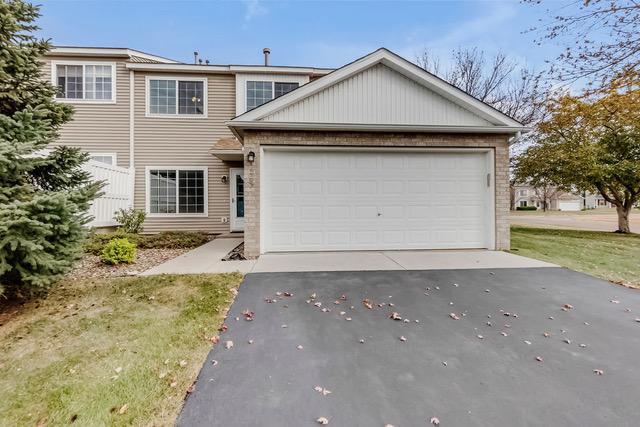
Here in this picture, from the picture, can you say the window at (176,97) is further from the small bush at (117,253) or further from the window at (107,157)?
the small bush at (117,253)

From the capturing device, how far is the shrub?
31.1 ft

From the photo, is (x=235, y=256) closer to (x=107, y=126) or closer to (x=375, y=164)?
(x=375, y=164)

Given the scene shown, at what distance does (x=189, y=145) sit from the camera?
1099cm

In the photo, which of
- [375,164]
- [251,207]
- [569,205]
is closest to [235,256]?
[251,207]

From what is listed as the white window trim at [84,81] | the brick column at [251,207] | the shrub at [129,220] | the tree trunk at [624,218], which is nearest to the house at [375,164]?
the brick column at [251,207]

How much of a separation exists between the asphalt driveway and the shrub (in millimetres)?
7179

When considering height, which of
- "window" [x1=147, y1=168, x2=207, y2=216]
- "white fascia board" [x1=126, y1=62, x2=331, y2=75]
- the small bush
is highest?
"white fascia board" [x1=126, y1=62, x2=331, y2=75]

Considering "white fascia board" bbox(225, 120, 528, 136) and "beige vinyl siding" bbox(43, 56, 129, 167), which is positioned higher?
"beige vinyl siding" bbox(43, 56, 129, 167)

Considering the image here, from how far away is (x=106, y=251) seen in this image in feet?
19.7

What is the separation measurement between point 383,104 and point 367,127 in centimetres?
82

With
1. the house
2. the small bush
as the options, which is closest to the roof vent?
the house

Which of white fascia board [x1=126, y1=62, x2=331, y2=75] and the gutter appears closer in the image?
the gutter

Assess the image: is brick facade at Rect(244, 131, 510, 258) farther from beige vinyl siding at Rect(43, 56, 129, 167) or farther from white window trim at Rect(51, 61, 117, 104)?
white window trim at Rect(51, 61, 117, 104)

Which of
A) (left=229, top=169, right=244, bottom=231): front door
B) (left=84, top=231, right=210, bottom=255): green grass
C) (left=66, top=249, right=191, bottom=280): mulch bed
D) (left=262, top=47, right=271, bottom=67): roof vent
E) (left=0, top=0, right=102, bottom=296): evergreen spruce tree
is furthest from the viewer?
(left=262, top=47, right=271, bottom=67): roof vent
